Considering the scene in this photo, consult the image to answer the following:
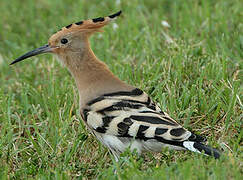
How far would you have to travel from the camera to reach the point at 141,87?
12.8 feet

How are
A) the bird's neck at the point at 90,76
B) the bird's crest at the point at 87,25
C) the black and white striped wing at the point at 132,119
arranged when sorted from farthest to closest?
the bird's crest at the point at 87,25, the bird's neck at the point at 90,76, the black and white striped wing at the point at 132,119

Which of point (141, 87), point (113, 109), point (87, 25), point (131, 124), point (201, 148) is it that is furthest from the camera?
point (141, 87)

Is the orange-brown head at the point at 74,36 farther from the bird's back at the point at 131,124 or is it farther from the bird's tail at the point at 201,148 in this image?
the bird's tail at the point at 201,148

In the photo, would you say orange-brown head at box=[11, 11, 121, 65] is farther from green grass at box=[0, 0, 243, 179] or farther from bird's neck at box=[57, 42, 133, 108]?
green grass at box=[0, 0, 243, 179]

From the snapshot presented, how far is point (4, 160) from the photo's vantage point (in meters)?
3.30

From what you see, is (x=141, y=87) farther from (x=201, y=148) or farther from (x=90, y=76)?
(x=201, y=148)

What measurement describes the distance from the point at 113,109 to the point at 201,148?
2.16ft

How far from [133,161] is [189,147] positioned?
1.08 feet

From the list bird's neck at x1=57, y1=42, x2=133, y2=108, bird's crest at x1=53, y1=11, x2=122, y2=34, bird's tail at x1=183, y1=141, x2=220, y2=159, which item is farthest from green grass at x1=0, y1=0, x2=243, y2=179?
bird's crest at x1=53, y1=11, x2=122, y2=34

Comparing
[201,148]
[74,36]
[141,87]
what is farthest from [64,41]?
[201,148]

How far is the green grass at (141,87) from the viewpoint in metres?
3.07

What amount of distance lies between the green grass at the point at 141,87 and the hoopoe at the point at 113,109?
0.12 metres

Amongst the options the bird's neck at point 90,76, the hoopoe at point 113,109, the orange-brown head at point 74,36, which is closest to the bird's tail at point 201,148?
the hoopoe at point 113,109

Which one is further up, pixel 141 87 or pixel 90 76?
pixel 90 76
